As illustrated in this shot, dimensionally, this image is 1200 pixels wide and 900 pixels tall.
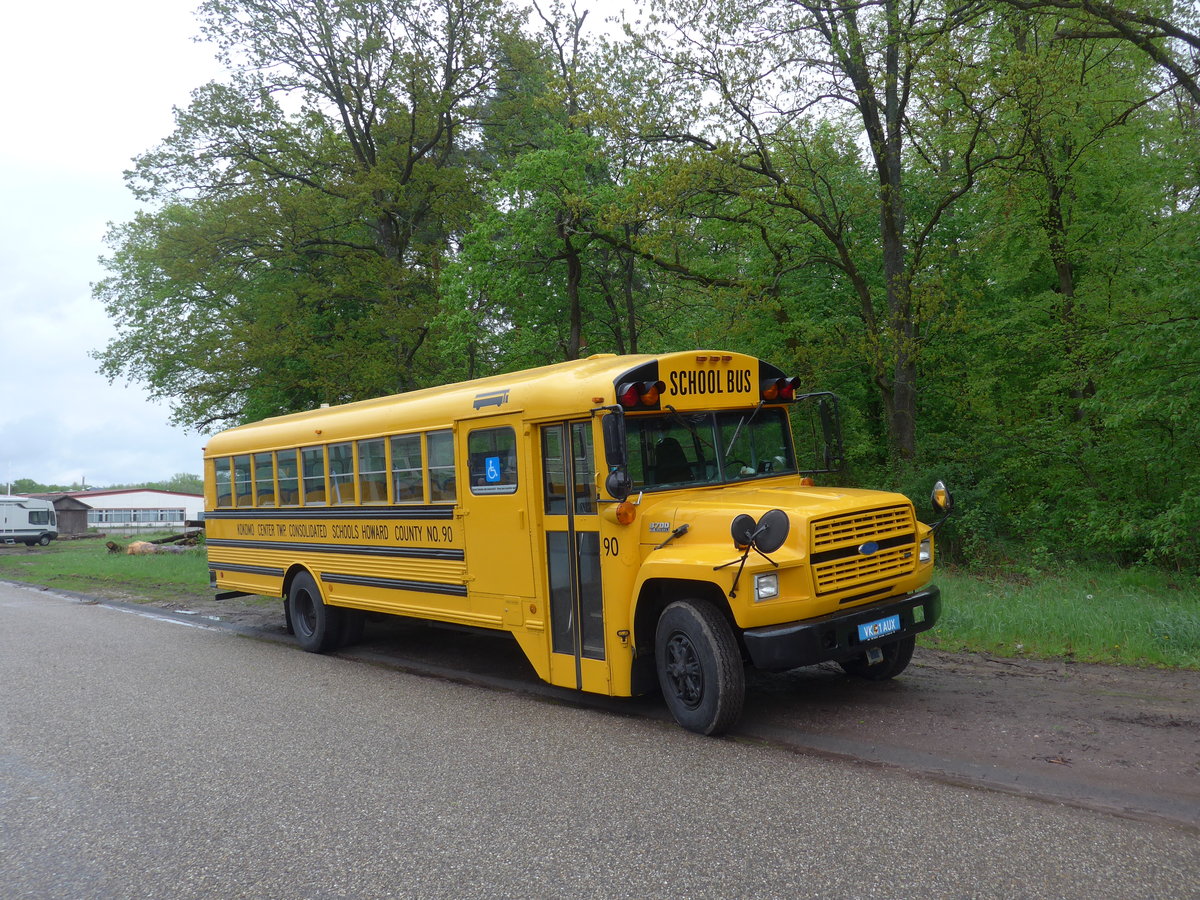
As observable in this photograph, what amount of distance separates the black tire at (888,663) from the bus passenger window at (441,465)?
3.63 m

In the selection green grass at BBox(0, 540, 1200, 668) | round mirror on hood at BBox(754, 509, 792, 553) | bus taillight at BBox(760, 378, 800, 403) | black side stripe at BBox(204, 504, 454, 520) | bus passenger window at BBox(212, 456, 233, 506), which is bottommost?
green grass at BBox(0, 540, 1200, 668)

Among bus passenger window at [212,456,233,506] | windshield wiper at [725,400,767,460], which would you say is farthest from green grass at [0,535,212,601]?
windshield wiper at [725,400,767,460]

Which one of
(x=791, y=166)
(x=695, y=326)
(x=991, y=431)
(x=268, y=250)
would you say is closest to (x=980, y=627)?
(x=991, y=431)

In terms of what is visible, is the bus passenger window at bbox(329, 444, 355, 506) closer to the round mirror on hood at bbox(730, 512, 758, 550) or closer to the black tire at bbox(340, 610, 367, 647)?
the black tire at bbox(340, 610, 367, 647)

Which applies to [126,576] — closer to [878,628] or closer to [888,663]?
[888,663]

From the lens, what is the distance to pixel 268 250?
82.0ft

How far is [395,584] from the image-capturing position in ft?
28.7

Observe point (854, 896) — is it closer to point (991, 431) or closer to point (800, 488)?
point (800, 488)

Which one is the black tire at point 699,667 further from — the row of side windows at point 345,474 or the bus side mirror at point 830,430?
the row of side windows at point 345,474

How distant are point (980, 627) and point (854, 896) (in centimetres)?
527

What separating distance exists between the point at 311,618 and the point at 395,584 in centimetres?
215

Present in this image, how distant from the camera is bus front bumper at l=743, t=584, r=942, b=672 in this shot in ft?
17.6

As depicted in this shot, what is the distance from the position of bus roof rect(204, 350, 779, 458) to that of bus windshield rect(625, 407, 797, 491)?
16 cm

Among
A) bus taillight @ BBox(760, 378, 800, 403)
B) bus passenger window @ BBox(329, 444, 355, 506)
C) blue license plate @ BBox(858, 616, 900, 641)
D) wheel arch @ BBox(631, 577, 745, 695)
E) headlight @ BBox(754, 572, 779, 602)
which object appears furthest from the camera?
bus passenger window @ BBox(329, 444, 355, 506)
